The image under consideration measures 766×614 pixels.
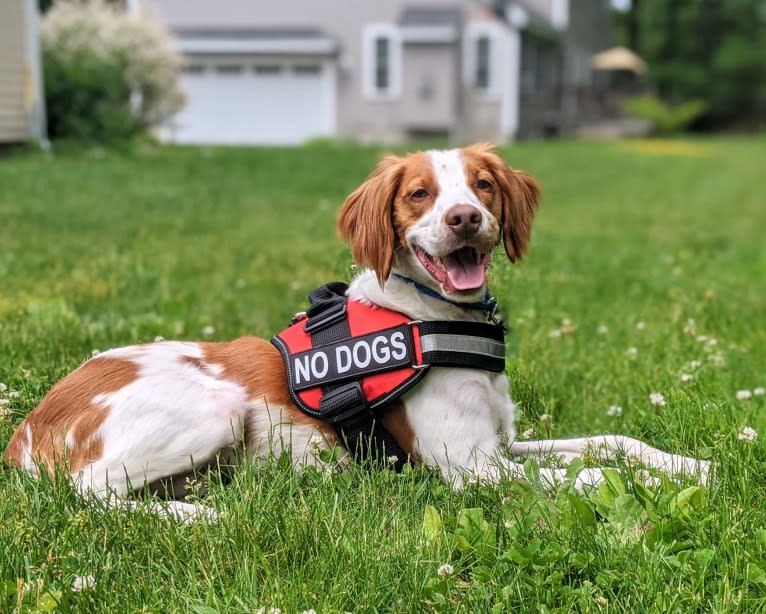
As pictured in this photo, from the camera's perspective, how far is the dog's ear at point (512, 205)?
3.48 meters

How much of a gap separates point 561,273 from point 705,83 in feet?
141

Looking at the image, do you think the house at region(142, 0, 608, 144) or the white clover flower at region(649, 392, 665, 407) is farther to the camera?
the house at region(142, 0, 608, 144)

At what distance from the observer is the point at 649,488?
2.93 meters

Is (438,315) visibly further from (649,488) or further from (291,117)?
(291,117)

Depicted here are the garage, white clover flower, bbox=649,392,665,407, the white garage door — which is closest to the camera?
white clover flower, bbox=649,392,665,407

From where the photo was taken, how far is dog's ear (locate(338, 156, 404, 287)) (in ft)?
10.9

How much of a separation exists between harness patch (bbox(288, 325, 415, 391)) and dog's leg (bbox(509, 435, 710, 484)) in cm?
59

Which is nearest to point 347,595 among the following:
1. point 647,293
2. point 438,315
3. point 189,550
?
point 189,550

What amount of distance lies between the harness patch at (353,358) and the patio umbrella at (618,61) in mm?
45089

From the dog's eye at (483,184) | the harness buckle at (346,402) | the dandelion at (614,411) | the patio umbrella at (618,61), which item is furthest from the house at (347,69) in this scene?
the harness buckle at (346,402)

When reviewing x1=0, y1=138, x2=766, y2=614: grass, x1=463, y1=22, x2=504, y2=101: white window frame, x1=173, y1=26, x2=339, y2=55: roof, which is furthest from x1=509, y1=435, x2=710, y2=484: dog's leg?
x1=463, y1=22, x2=504, y2=101: white window frame

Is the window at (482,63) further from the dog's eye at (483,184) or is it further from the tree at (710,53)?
the dog's eye at (483,184)

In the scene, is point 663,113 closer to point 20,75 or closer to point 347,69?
point 347,69

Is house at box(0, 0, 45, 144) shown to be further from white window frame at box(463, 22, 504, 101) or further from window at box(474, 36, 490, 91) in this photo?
window at box(474, 36, 490, 91)
